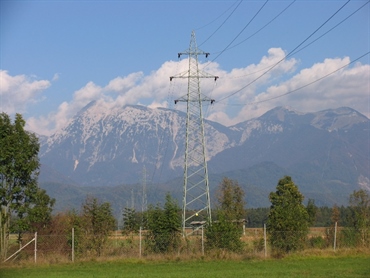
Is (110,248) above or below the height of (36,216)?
below

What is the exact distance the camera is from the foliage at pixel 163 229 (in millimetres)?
37000

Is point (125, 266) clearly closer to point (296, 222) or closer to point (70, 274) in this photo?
point (70, 274)

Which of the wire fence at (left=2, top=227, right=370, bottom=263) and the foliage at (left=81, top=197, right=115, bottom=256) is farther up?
the foliage at (left=81, top=197, right=115, bottom=256)

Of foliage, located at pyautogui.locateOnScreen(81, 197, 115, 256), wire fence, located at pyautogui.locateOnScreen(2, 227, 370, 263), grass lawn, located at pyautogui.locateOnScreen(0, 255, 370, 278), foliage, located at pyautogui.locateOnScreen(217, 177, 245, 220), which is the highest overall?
foliage, located at pyautogui.locateOnScreen(217, 177, 245, 220)

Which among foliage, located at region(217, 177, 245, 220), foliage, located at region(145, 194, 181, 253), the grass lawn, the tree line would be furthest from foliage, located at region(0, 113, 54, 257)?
foliage, located at region(217, 177, 245, 220)

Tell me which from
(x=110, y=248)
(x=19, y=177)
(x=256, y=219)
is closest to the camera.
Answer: (x=110, y=248)

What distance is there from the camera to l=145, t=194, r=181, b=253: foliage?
121 feet

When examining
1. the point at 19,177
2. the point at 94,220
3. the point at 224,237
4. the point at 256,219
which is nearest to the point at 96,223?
the point at 94,220

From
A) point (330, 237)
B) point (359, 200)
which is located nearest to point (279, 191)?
point (359, 200)

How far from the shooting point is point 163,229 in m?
37.2

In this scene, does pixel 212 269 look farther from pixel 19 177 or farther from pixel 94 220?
pixel 19 177

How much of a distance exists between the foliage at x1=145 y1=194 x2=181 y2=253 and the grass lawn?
2395 millimetres

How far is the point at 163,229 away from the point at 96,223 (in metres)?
3.94

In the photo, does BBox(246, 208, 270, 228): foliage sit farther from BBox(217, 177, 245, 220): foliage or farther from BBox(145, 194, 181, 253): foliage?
BBox(145, 194, 181, 253): foliage
